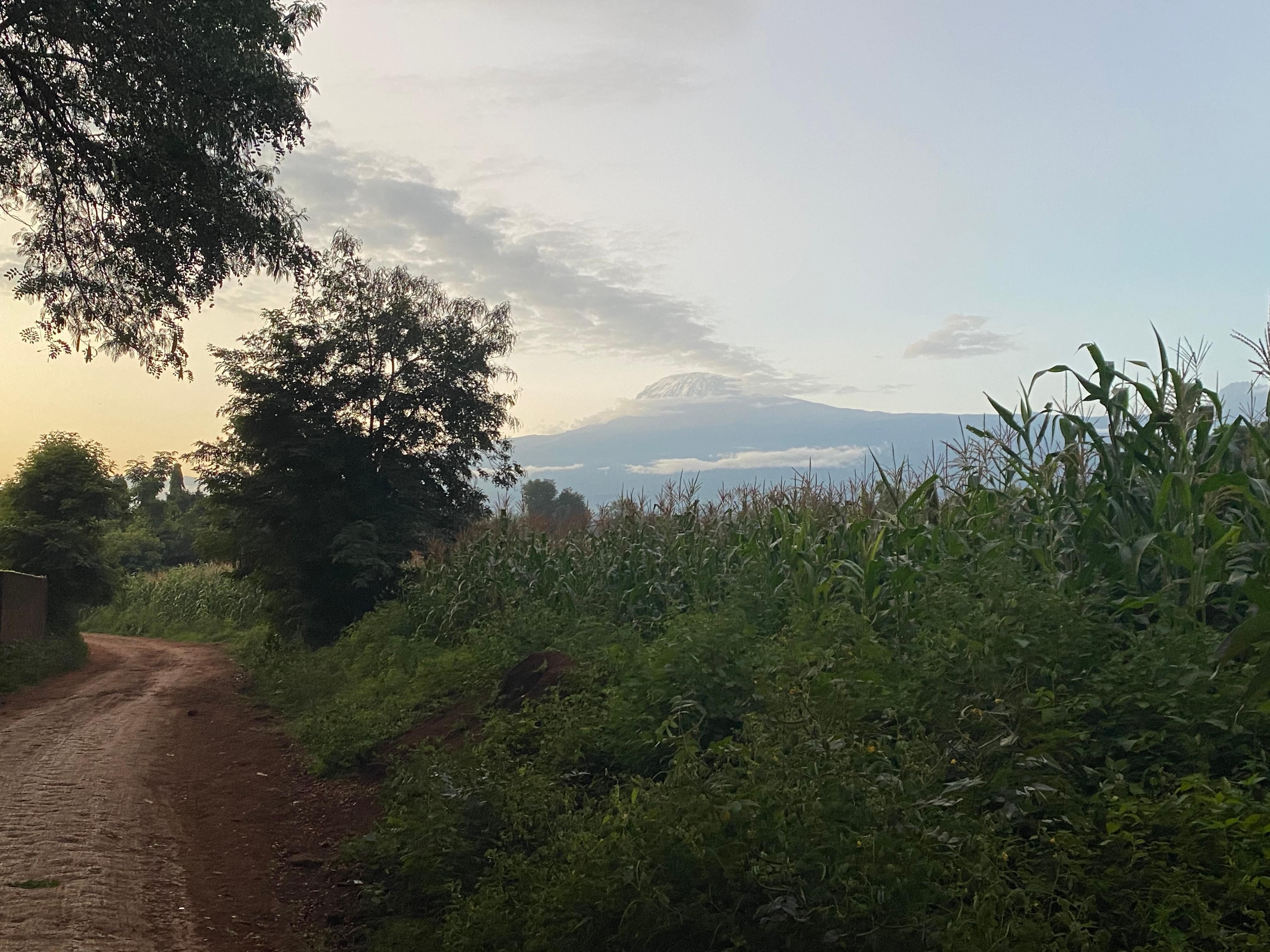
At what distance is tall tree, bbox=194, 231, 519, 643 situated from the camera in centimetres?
1831

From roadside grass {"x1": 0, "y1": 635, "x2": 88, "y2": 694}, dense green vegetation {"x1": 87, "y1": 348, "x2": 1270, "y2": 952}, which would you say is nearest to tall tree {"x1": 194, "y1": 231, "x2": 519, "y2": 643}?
roadside grass {"x1": 0, "y1": 635, "x2": 88, "y2": 694}

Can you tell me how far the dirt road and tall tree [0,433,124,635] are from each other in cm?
984

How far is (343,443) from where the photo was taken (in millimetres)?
18891

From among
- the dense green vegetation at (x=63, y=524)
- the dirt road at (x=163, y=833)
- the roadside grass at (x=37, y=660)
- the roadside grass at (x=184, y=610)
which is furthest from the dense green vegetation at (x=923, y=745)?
the roadside grass at (x=184, y=610)

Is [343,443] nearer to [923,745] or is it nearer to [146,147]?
[146,147]

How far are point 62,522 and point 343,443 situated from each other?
25.6 ft

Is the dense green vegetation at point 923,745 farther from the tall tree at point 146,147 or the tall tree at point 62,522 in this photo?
the tall tree at point 62,522

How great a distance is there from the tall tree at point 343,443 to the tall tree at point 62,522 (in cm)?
473

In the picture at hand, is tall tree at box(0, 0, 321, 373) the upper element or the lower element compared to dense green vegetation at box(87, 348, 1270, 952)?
upper

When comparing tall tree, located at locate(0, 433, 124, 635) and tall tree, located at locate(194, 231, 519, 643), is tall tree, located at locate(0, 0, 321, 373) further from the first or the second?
tall tree, located at locate(0, 433, 124, 635)

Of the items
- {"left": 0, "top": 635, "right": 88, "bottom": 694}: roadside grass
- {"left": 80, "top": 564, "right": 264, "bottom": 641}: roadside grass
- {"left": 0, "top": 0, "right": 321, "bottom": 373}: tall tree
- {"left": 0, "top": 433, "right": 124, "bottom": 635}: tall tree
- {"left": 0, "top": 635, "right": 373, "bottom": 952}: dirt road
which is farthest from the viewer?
{"left": 80, "top": 564, "right": 264, "bottom": 641}: roadside grass

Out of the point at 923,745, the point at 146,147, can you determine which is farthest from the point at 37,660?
the point at 923,745

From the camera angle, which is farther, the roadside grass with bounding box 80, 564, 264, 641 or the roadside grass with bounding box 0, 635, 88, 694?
the roadside grass with bounding box 80, 564, 264, 641

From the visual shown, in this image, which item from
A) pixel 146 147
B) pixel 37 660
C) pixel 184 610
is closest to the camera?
pixel 146 147
